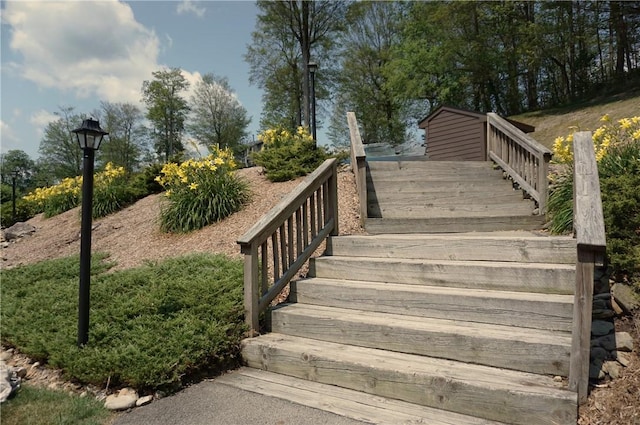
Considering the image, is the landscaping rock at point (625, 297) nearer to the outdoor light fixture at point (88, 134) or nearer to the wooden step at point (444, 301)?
the wooden step at point (444, 301)

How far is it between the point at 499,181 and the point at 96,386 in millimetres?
5464

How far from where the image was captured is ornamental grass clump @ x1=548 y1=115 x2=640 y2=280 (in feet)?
9.60

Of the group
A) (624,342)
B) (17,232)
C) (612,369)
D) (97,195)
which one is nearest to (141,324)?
(612,369)

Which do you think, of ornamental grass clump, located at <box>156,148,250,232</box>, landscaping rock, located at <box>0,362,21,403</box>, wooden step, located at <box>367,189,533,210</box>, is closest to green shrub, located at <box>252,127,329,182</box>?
ornamental grass clump, located at <box>156,148,250,232</box>

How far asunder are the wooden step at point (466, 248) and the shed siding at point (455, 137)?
840 centimetres

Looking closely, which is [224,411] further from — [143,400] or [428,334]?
[428,334]

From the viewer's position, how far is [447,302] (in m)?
2.91

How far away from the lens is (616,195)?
3.22 m

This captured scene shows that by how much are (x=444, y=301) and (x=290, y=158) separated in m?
5.37

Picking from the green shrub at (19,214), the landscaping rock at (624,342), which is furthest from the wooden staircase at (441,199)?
the green shrub at (19,214)

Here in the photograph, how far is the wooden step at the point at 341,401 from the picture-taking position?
221cm

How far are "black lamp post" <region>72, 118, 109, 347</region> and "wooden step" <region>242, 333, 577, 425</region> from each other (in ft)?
4.14

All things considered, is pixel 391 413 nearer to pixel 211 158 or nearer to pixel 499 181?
pixel 499 181

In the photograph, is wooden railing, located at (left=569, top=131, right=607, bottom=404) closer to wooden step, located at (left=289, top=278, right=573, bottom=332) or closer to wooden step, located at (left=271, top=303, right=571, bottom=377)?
wooden step, located at (left=271, top=303, right=571, bottom=377)
